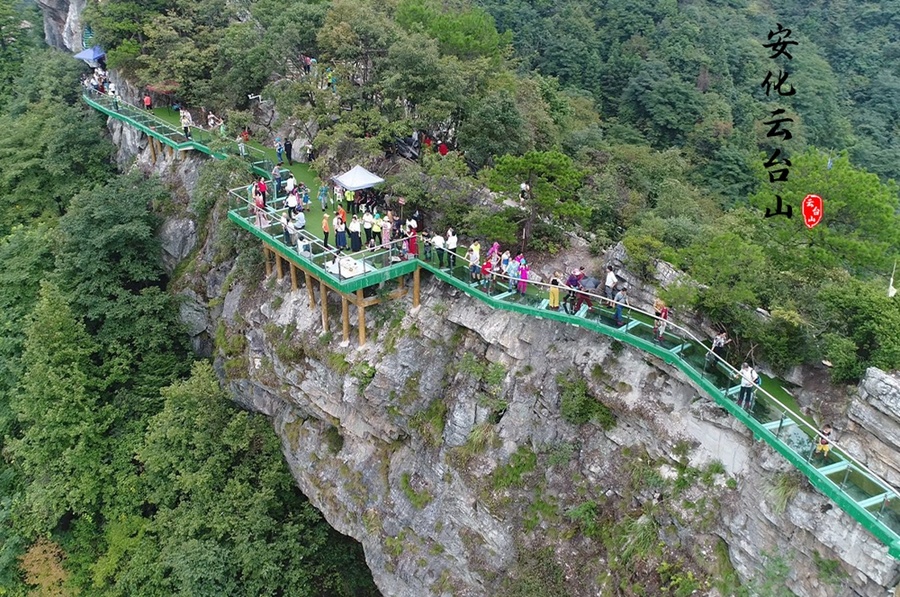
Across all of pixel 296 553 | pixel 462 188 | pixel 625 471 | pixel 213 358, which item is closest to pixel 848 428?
pixel 625 471

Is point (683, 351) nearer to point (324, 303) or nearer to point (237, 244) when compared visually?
point (324, 303)

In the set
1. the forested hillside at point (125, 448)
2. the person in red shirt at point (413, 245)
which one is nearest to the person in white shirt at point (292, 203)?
the person in red shirt at point (413, 245)

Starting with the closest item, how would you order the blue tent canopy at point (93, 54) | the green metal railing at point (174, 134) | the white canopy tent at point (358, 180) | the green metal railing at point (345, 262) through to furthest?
the green metal railing at point (345, 262)
the white canopy tent at point (358, 180)
the green metal railing at point (174, 134)
the blue tent canopy at point (93, 54)

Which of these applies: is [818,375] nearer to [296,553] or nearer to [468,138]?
[468,138]

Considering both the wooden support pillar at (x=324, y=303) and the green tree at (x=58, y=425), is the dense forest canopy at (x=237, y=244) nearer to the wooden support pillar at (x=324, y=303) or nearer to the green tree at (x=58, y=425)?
the green tree at (x=58, y=425)

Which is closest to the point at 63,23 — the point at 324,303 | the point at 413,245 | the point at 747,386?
the point at 324,303

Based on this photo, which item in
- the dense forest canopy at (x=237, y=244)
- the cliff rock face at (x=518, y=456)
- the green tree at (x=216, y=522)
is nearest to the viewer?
the cliff rock face at (x=518, y=456)

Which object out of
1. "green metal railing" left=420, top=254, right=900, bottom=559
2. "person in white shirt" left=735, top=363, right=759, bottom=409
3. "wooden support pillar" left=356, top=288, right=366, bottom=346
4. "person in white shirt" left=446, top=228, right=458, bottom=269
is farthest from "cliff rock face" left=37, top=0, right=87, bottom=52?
"person in white shirt" left=735, top=363, right=759, bottom=409
